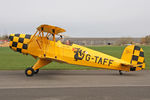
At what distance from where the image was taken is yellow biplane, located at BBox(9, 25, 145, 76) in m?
9.02

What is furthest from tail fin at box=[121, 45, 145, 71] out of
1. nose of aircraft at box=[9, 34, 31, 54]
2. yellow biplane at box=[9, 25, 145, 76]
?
nose of aircraft at box=[9, 34, 31, 54]

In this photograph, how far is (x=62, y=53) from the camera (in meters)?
9.34

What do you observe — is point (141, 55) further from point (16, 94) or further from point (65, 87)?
point (16, 94)

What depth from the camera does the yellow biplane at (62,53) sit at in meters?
9.02

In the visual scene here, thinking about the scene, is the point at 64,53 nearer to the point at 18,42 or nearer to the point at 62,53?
the point at 62,53

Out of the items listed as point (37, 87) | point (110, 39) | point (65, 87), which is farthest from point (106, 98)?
point (110, 39)

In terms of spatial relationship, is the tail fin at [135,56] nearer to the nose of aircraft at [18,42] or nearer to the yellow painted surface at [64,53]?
the yellow painted surface at [64,53]

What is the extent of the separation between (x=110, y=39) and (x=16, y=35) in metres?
110

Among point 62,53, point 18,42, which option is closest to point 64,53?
point 62,53

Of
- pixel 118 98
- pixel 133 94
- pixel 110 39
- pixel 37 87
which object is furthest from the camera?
pixel 110 39

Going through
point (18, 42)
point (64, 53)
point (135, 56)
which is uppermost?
point (18, 42)

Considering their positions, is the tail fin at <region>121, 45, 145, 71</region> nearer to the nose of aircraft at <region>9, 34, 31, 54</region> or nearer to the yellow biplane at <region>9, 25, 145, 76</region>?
the yellow biplane at <region>9, 25, 145, 76</region>

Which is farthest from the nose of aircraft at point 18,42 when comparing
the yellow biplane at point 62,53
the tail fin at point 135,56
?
the tail fin at point 135,56

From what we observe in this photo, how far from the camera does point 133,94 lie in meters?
5.77
